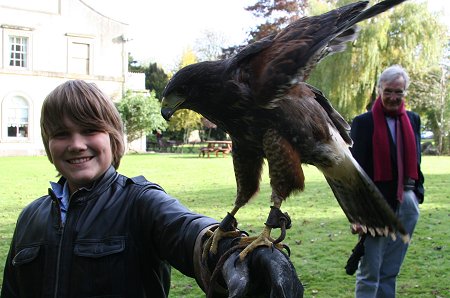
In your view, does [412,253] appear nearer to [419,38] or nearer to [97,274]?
[97,274]

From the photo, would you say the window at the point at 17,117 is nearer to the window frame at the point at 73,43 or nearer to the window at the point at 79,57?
the window frame at the point at 73,43

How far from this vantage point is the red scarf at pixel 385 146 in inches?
141

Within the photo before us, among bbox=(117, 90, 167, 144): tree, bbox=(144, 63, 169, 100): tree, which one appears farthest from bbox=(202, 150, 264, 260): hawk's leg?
bbox=(144, 63, 169, 100): tree

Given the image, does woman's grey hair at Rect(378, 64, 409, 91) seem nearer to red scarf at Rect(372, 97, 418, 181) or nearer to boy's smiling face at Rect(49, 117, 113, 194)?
red scarf at Rect(372, 97, 418, 181)

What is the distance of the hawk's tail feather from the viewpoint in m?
2.25

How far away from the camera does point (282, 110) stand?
1999mm

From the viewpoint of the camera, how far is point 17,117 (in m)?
25.3

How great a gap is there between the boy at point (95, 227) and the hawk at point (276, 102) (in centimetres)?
25

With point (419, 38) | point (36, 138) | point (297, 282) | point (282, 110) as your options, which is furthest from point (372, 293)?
point (36, 138)

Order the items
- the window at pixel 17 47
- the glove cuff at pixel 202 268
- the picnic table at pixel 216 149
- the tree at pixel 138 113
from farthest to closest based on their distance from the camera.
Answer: the tree at pixel 138 113 → the window at pixel 17 47 → the picnic table at pixel 216 149 → the glove cuff at pixel 202 268

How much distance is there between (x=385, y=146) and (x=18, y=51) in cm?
2556

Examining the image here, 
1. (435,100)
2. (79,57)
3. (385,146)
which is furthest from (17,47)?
(385,146)

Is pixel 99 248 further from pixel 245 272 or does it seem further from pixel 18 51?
pixel 18 51

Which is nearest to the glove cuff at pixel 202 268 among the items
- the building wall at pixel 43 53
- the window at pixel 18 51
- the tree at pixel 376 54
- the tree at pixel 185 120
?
the tree at pixel 376 54
